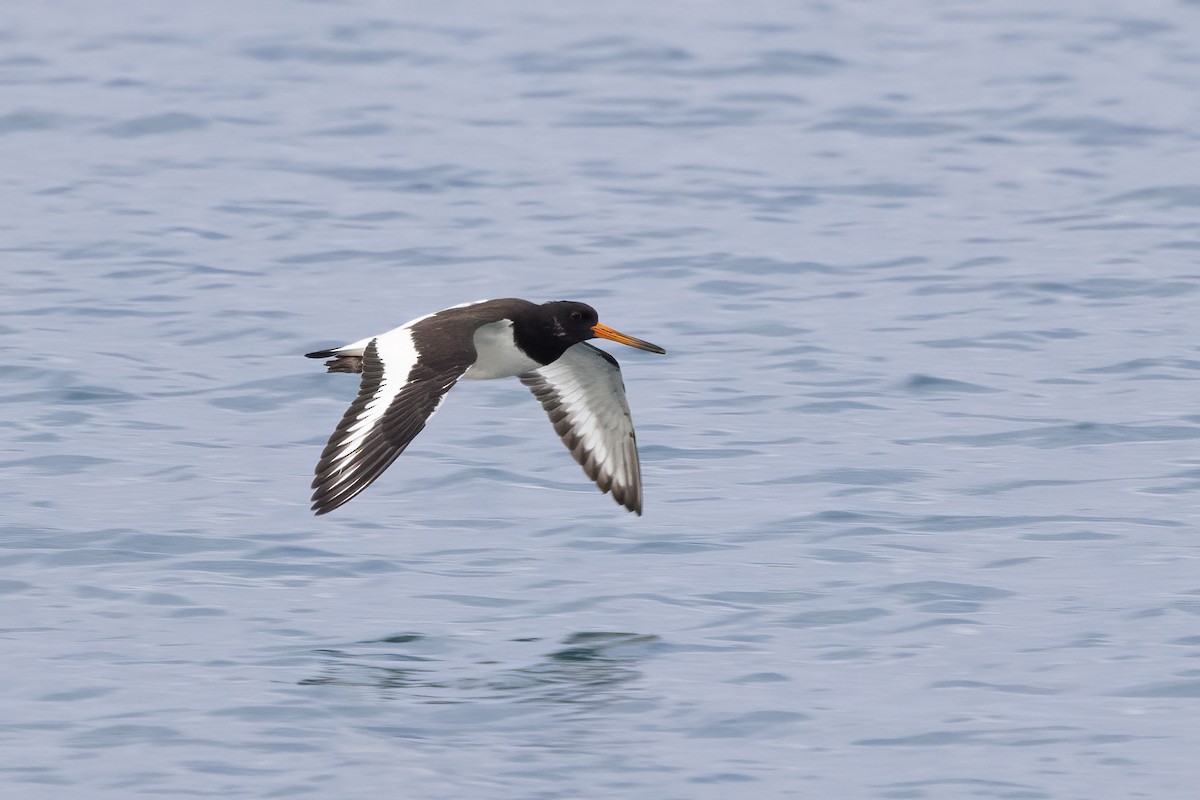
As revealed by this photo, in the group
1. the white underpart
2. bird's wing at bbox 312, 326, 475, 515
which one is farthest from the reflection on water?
the white underpart

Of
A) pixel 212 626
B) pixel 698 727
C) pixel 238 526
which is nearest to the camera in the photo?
pixel 698 727

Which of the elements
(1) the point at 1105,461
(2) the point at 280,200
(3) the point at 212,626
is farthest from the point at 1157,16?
(3) the point at 212,626

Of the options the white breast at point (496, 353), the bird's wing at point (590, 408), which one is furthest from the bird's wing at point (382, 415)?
the bird's wing at point (590, 408)

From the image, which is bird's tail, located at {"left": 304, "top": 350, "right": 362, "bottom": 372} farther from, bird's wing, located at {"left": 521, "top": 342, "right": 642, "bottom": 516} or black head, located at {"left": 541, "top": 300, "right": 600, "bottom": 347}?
bird's wing, located at {"left": 521, "top": 342, "right": 642, "bottom": 516}

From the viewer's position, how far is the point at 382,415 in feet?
36.3

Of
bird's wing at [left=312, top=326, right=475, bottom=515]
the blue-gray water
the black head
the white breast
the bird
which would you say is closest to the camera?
the blue-gray water

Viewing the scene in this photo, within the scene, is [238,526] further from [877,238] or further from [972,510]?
[877,238]

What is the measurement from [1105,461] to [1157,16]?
1543 cm

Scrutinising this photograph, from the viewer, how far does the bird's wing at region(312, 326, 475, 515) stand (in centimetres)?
1076

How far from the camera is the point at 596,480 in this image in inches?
500

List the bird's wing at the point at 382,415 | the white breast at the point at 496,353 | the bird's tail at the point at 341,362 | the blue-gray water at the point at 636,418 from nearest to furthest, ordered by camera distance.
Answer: the blue-gray water at the point at 636,418, the bird's wing at the point at 382,415, the bird's tail at the point at 341,362, the white breast at the point at 496,353

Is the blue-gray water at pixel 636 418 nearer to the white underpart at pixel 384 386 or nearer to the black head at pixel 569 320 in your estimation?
the white underpart at pixel 384 386

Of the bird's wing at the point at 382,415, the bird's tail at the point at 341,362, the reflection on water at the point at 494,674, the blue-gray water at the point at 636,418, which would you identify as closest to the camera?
the blue-gray water at the point at 636,418

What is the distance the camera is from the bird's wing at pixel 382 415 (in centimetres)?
1076
